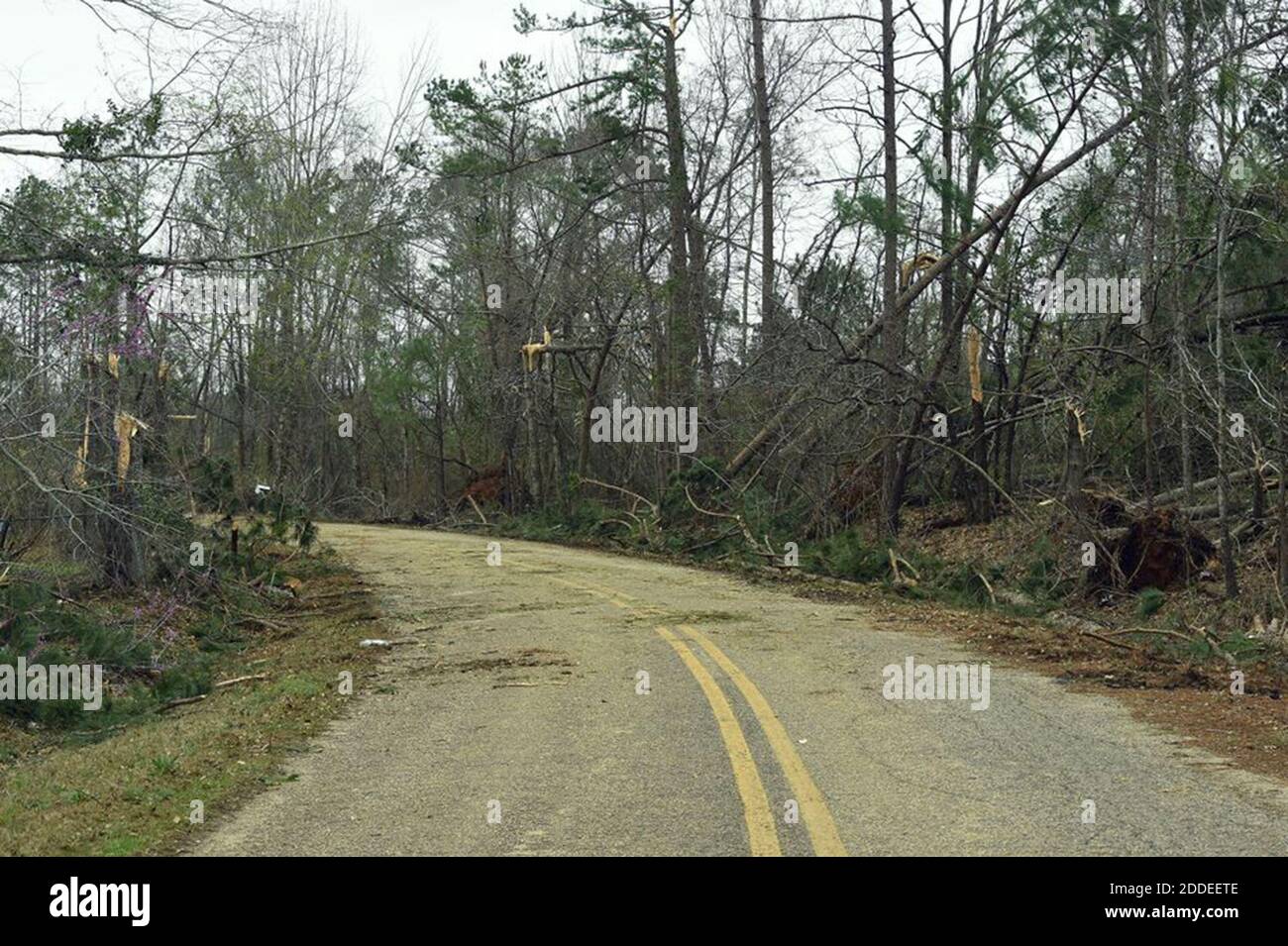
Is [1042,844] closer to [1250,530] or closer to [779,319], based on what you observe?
[1250,530]

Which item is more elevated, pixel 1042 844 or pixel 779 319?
pixel 779 319

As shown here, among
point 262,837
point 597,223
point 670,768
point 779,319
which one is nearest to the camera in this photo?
point 262,837

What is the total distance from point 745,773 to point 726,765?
0.25 m

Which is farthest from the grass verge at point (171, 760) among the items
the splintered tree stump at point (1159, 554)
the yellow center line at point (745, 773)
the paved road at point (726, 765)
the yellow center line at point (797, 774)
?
the splintered tree stump at point (1159, 554)

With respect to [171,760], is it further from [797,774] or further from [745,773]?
[797,774]

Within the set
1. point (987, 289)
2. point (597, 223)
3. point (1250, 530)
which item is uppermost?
point (597, 223)

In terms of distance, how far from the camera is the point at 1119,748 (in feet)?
29.0

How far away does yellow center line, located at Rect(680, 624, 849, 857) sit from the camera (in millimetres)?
6605

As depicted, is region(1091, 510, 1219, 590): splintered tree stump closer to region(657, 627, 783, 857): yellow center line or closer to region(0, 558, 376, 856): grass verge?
region(657, 627, 783, 857): yellow center line

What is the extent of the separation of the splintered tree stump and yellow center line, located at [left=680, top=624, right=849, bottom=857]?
24.3 feet

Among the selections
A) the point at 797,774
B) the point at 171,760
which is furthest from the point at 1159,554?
the point at 171,760

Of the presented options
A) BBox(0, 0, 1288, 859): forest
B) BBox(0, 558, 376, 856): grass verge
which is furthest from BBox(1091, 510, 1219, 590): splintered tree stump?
BBox(0, 558, 376, 856): grass verge

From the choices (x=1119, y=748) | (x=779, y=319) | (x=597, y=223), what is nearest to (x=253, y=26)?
(x=1119, y=748)
